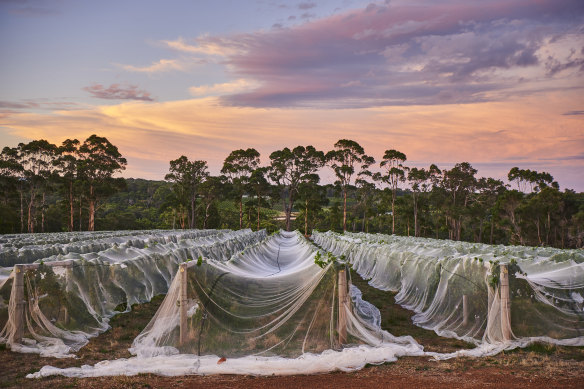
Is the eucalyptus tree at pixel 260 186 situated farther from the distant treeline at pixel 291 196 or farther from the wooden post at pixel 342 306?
the wooden post at pixel 342 306

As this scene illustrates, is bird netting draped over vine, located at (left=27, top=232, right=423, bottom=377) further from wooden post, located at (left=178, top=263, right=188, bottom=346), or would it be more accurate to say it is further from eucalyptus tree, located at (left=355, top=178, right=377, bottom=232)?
eucalyptus tree, located at (left=355, top=178, right=377, bottom=232)

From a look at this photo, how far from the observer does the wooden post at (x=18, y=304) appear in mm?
7711

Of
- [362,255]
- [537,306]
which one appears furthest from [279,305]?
[362,255]

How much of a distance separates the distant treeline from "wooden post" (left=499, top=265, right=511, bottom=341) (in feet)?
141

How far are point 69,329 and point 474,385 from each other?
7.49 metres

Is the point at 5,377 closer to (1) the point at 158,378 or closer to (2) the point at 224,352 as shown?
(1) the point at 158,378

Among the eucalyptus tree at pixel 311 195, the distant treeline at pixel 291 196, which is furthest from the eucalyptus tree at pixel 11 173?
the eucalyptus tree at pixel 311 195

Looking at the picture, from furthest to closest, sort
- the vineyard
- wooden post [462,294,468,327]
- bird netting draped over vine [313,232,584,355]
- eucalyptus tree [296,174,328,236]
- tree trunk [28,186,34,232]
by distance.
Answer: eucalyptus tree [296,174,328,236], tree trunk [28,186,34,232], wooden post [462,294,468,327], bird netting draped over vine [313,232,584,355], the vineyard

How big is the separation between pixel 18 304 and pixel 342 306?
5977 millimetres

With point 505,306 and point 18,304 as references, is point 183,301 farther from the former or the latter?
point 505,306

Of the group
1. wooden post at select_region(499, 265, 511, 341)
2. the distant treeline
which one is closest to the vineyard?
wooden post at select_region(499, 265, 511, 341)

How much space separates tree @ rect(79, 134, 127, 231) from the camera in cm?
5009

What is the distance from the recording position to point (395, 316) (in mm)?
10570

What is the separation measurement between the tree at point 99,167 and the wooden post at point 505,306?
4914 centimetres
